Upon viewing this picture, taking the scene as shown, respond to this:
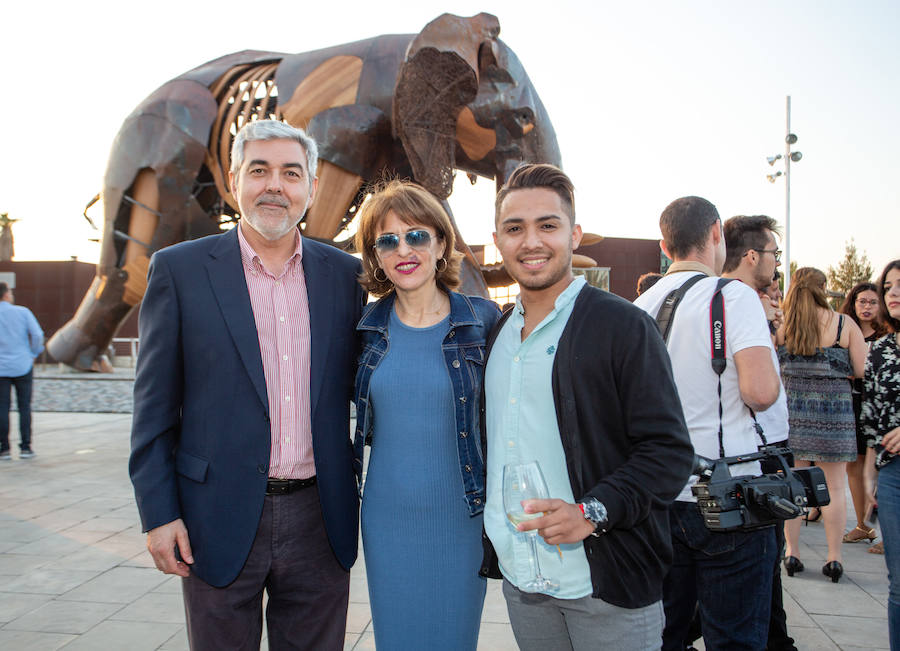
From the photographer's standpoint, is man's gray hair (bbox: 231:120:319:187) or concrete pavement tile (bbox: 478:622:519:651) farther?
concrete pavement tile (bbox: 478:622:519:651)

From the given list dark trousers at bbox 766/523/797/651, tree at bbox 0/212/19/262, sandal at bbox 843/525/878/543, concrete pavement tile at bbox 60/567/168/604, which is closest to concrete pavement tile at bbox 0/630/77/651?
concrete pavement tile at bbox 60/567/168/604

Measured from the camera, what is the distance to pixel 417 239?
2164 mm

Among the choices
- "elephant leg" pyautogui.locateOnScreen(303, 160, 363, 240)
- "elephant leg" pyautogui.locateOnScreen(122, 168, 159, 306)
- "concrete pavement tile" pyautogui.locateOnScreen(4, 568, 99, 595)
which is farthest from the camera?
"elephant leg" pyautogui.locateOnScreen(122, 168, 159, 306)

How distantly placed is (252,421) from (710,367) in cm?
154

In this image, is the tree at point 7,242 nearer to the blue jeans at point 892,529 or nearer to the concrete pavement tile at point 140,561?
the concrete pavement tile at point 140,561

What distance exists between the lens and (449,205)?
747 cm

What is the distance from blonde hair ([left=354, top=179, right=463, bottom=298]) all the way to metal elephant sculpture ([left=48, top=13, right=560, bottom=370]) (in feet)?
13.4

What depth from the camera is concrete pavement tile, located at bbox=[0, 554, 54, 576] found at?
13.8ft

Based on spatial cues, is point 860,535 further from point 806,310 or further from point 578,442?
point 578,442

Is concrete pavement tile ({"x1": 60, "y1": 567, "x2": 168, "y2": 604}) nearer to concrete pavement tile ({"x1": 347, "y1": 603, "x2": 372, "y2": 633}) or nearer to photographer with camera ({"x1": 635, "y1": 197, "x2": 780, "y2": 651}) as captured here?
concrete pavement tile ({"x1": 347, "y1": 603, "x2": 372, "y2": 633})

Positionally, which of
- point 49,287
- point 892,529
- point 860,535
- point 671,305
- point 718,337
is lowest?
point 860,535

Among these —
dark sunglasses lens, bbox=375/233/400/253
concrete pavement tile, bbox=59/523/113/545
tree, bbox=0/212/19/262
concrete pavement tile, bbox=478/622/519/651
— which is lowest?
concrete pavement tile, bbox=478/622/519/651

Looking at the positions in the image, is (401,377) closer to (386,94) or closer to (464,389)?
(464,389)

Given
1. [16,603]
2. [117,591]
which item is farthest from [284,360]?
[16,603]
